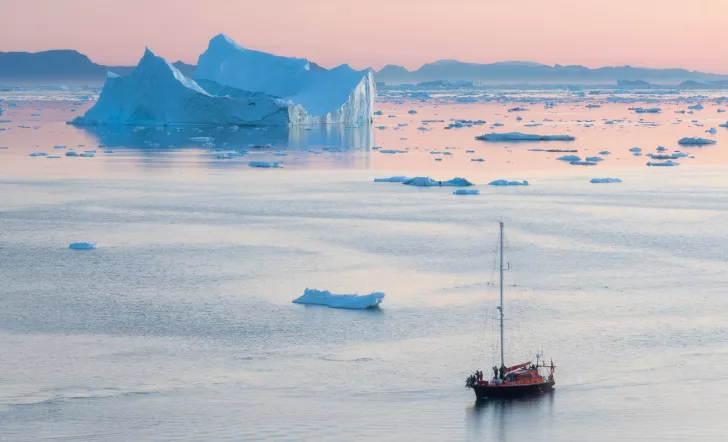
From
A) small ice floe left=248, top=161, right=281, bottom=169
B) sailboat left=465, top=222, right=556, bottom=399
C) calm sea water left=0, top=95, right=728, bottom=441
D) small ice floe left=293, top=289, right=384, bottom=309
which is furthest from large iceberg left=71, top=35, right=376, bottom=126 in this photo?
sailboat left=465, top=222, right=556, bottom=399

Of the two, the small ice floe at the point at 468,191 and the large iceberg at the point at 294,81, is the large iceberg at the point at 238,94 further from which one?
the small ice floe at the point at 468,191

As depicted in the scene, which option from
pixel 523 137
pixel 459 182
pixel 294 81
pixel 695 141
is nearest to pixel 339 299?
pixel 459 182

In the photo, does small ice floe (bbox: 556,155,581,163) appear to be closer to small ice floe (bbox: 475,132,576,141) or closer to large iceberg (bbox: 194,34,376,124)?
small ice floe (bbox: 475,132,576,141)

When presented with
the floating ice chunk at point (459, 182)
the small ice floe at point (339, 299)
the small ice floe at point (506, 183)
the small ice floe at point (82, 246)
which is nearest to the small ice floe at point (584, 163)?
the small ice floe at point (506, 183)

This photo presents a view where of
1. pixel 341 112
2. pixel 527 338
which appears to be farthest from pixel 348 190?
pixel 341 112

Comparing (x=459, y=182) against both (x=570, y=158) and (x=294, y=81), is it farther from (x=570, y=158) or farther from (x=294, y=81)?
(x=294, y=81)

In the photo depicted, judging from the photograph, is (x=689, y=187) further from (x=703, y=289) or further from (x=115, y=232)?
(x=115, y=232)
